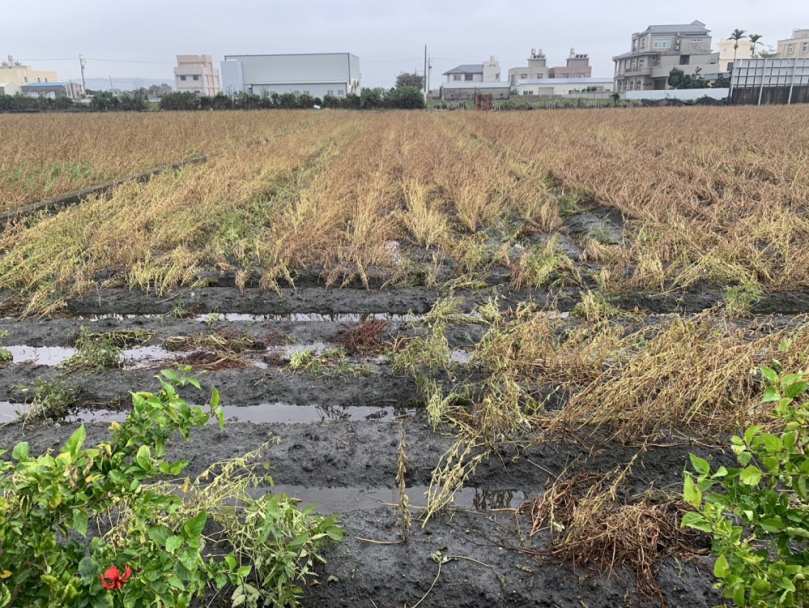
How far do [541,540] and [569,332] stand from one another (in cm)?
177

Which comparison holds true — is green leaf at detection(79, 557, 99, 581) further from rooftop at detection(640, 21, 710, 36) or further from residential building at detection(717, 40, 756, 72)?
residential building at detection(717, 40, 756, 72)

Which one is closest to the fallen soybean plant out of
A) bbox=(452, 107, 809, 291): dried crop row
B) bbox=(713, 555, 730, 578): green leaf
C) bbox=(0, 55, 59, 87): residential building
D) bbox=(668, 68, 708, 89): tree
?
bbox=(713, 555, 730, 578): green leaf

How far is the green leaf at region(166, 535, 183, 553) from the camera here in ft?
4.44

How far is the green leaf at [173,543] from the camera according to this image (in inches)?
53.2

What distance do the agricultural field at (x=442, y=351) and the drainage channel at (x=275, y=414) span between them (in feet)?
0.04

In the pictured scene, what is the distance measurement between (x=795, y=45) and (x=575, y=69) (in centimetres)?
2968

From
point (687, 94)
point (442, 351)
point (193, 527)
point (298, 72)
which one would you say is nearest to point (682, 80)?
point (687, 94)

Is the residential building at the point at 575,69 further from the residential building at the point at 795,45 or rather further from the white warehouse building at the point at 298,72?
the white warehouse building at the point at 298,72

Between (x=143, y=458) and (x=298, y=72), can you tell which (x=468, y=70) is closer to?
(x=298, y=72)

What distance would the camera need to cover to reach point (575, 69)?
88.4 meters

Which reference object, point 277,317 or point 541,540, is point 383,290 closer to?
point 277,317

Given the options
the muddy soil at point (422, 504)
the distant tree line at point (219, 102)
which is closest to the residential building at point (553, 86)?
the distant tree line at point (219, 102)

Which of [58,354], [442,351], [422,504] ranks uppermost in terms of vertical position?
[442,351]

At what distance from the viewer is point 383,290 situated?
4.88m
